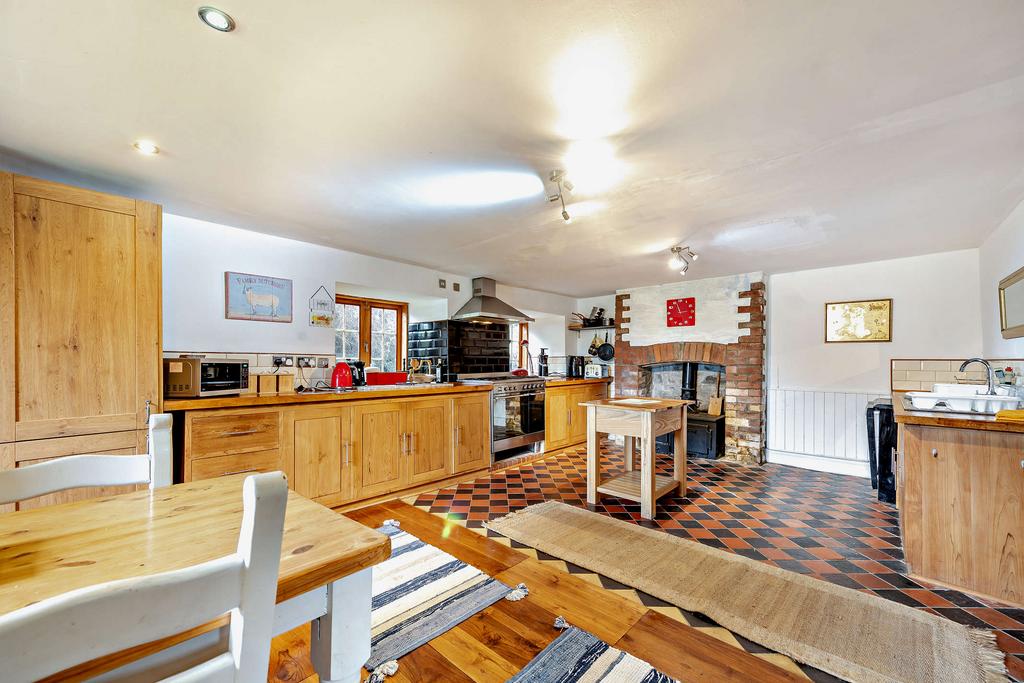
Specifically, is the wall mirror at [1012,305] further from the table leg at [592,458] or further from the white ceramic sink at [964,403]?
the table leg at [592,458]

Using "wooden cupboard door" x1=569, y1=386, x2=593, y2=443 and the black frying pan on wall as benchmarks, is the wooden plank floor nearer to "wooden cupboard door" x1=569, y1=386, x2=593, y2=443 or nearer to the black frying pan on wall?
"wooden cupboard door" x1=569, y1=386, x2=593, y2=443

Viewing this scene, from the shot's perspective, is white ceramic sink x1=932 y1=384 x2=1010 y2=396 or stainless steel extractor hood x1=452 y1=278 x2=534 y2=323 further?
stainless steel extractor hood x1=452 y1=278 x2=534 y2=323

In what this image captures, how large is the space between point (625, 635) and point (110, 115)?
3.09 metres

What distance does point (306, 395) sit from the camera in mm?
2967

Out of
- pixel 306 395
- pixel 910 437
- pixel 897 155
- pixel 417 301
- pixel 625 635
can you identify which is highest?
pixel 897 155

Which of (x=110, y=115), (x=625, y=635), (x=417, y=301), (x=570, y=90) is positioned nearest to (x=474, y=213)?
(x=570, y=90)

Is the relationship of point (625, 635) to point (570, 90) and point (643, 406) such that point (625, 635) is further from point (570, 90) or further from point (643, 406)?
point (570, 90)

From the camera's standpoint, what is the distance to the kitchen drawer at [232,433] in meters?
2.48

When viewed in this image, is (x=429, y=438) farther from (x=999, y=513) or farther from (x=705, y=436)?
(x=999, y=513)

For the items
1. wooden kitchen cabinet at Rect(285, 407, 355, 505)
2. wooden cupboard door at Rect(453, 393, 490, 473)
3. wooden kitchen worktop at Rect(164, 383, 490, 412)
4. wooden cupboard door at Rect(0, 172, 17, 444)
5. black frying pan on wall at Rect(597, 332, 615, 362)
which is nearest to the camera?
wooden cupboard door at Rect(0, 172, 17, 444)

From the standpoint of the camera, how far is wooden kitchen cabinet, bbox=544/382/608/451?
5.07 metres

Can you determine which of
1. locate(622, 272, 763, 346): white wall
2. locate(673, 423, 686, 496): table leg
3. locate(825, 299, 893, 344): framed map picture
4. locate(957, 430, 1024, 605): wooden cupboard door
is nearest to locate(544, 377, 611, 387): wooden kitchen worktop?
locate(622, 272, 763, 346): white wall


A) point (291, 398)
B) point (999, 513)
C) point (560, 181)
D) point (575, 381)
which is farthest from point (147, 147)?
point (575, 381)

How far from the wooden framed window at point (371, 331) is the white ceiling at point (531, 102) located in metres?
1.57
